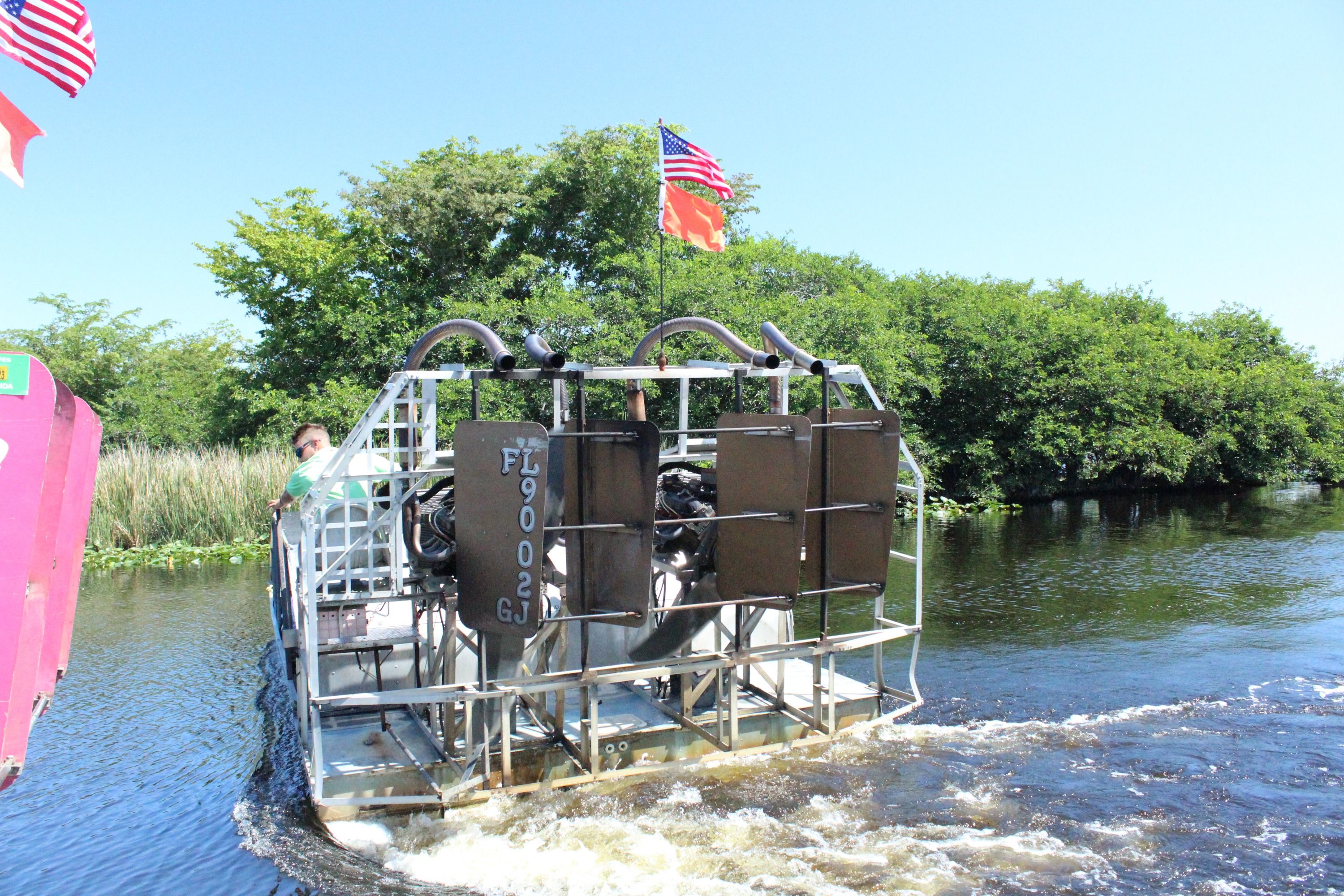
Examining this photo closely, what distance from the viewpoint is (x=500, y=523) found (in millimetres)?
6660

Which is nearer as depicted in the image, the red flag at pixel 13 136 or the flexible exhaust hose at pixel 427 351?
the red flag at pixel 13 136

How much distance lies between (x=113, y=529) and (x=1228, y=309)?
3897 cm

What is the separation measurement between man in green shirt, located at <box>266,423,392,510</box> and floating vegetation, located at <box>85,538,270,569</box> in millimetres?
12089

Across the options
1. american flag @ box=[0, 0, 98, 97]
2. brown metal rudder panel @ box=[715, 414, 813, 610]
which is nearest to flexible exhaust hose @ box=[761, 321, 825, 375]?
brown metal rudder panel @ box=[715, 414, 813, 610]

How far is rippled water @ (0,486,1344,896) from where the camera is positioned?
6656 mm

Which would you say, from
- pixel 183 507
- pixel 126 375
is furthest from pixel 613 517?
pixel 126 375

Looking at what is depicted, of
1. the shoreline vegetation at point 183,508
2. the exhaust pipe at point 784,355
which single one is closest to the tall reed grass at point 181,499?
the shoreline vegetation at point 183,508

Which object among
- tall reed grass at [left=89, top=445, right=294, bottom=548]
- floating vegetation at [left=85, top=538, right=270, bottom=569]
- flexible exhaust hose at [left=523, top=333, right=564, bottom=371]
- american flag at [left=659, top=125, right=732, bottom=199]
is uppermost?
american flag at [left=659, top=125, right=732, bottom=199]

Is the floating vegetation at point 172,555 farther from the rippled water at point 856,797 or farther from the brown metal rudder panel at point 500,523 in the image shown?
the brown metal rudder panel at point 500,523

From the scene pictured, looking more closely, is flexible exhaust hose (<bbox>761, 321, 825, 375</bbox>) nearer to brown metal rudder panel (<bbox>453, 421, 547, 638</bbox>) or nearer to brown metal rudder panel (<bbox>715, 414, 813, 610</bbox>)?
brown metal rudder panel (<bbox>715, 414, 813, 610</bbox>)

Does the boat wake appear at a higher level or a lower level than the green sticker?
lower

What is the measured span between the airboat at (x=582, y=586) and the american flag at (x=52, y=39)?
4.05 meters

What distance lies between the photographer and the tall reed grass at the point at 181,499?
71.2 ft

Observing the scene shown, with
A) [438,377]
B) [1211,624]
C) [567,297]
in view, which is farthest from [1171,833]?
[567,297]
